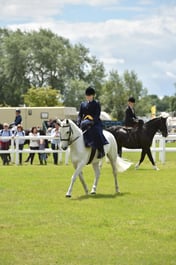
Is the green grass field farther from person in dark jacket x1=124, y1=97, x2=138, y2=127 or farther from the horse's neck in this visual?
the horse's neck

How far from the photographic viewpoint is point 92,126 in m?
15.8

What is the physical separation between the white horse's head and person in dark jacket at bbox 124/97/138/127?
26.9 feet

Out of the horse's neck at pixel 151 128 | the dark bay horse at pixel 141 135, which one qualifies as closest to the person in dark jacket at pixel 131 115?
the dark bay horse at pixel 141 135

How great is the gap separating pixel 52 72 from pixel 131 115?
74.3 m

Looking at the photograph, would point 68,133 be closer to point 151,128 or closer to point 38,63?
point 151,128

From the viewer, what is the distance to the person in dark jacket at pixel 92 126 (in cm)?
1575

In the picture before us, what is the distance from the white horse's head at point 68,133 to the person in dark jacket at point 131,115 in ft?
26.9

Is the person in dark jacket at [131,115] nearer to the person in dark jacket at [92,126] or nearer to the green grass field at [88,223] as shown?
the green grass field at [88,223]

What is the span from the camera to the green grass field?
366 inches

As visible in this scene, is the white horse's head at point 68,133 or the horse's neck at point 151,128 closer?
the white horse's head at point 68,133

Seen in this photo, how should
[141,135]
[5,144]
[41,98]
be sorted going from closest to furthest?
[141,135] → [5,144] → [41,98]

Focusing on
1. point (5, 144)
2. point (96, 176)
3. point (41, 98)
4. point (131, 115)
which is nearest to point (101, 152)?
point (96, 176)

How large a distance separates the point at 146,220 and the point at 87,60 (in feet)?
290

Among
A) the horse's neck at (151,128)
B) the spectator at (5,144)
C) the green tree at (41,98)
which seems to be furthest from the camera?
the green tree at (41,98)
